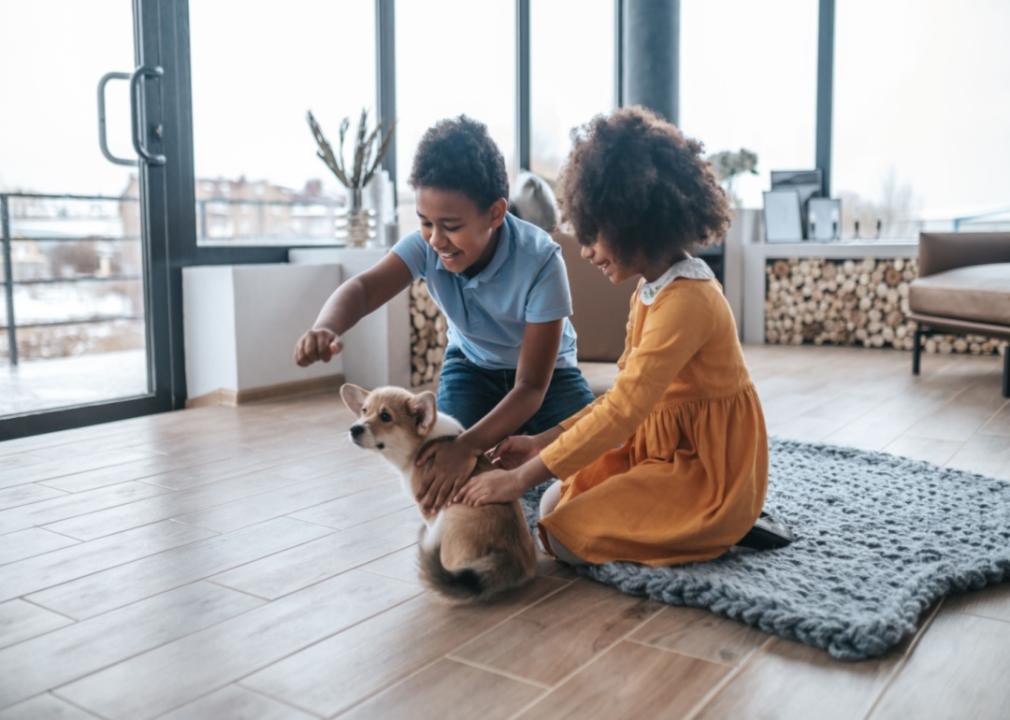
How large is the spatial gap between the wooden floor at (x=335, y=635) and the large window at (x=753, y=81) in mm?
3932

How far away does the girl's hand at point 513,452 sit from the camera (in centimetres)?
152

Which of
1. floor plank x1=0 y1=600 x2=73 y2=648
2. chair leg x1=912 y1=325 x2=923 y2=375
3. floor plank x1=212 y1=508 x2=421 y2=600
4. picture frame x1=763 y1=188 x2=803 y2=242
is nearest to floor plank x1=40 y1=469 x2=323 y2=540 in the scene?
floor plank x1=212 y1=508 x2=421 y2=600

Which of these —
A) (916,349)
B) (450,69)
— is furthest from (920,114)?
(450,69)

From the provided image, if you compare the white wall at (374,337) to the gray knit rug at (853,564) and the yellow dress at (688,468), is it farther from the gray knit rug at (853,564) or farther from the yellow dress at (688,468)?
the yellow dress at (688,468)

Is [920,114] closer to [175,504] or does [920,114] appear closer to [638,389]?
[638,389]

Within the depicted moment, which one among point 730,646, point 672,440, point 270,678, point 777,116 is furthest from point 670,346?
point 777,116

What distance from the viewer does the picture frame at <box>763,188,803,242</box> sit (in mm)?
4934

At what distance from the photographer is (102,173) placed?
2957 mm

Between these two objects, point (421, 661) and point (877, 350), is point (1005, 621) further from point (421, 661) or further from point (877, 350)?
point (877, 350)

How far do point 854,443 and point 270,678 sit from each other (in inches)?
71.8

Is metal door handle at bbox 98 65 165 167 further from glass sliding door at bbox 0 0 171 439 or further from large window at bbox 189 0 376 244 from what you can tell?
large window at bbox 189 0 376 244

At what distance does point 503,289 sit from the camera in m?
1.76

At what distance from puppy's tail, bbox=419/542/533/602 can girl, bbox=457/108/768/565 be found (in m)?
0.09

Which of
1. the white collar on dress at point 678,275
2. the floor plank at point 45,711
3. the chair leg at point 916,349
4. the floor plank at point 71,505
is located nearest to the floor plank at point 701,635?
the white collar on dress at point 678,275
